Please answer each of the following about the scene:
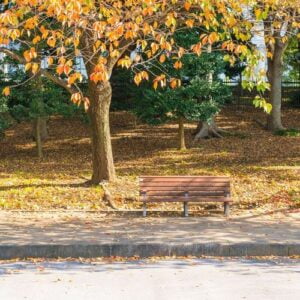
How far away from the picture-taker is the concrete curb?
9.27 metres

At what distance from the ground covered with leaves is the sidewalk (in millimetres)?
1783

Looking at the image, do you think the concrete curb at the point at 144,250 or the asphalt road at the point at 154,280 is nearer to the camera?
the asphalt road at the point at 154,280

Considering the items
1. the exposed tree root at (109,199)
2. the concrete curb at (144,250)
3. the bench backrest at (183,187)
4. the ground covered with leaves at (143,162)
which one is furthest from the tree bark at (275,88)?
the concrete curb at (144,250)

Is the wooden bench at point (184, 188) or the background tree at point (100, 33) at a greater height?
the background tree at point (100, 33)

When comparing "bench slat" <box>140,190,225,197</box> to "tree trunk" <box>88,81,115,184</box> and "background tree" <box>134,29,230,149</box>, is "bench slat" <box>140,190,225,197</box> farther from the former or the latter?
"background tree" <box>134,29,230,149</box>

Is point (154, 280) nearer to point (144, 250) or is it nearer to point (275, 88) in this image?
point (144, 250)

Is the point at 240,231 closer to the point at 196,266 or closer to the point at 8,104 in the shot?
the point at 196,266

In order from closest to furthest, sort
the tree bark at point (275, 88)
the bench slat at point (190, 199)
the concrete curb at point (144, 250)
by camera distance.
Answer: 1. the concrete curb at point (144, 250)
2. the bench slat at point (190, 199)
3. the tree bark at point (275, 88)

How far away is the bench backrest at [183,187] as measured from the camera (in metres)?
12.7

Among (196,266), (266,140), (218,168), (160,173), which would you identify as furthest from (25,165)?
(196,266)

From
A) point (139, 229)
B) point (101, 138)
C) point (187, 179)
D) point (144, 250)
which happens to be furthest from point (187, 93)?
point (144, 250)

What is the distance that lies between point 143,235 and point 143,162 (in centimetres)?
1160

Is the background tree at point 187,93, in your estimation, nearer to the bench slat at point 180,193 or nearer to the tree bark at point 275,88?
the tree bark at point 275,88

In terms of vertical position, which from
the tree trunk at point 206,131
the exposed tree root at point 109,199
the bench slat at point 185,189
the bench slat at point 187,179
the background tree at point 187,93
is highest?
the background tree at point 187,93
